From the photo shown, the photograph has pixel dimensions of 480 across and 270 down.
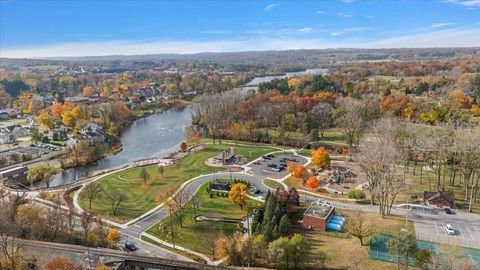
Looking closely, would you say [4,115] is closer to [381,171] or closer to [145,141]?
[145,141]

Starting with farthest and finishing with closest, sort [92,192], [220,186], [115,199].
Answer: [220,186] → [92,192] → [115,199]

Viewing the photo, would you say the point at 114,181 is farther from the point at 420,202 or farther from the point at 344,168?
the point at 420,202

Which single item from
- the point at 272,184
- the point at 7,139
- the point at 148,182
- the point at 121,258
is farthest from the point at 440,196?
the point at 7,139

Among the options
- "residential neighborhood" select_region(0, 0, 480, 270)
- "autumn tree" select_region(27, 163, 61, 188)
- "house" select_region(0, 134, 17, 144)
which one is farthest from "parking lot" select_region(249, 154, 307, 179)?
"house" select_region(0, 134, 17, 144)

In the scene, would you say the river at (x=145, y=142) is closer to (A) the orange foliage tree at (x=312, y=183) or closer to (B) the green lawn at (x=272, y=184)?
(B) the green lawn at (x=272, y=184)

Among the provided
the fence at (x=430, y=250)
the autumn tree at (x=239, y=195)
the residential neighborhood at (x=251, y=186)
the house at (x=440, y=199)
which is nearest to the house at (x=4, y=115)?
the residential neighborhood at (x=251, y=186)

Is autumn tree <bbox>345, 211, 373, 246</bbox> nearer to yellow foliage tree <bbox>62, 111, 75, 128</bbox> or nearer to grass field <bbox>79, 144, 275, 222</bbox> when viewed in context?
grass field <bbox>79, 144, 275, 222</bbox>

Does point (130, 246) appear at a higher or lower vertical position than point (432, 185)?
lower
